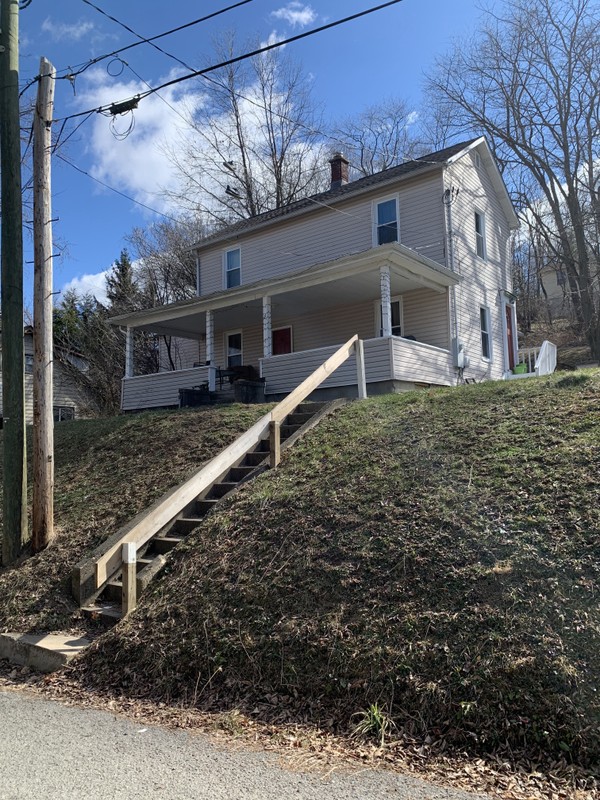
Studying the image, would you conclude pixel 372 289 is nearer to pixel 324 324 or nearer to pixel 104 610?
pixel 324 324

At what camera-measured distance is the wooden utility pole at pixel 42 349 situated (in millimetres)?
7281

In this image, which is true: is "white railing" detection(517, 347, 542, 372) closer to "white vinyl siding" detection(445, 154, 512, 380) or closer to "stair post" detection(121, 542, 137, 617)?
"white vinyl siding" detection(445, 154, 512, 380)

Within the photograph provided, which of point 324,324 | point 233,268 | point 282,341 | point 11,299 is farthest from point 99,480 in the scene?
point 233,268

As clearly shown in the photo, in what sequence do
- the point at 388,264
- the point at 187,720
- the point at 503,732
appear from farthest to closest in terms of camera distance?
the point at 388,264, the point at 187,720, the point at 503,732

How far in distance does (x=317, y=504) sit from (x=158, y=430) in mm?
5575

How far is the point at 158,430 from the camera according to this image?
1091cm

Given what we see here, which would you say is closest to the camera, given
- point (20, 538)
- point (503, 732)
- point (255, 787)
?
point (255, 787)

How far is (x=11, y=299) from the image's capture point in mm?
7438

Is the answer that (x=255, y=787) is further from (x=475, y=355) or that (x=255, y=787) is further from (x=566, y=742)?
(x=475, y=355)

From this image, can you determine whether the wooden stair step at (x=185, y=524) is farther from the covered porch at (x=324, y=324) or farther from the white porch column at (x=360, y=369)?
the covered porch at (x=324, y=324)

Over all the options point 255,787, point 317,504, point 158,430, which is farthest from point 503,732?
point 158,430

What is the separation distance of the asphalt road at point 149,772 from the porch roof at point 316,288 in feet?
34.8

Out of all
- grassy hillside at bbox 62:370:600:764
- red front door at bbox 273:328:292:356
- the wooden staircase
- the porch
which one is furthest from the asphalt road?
red front door at bbox 273:328:292:356

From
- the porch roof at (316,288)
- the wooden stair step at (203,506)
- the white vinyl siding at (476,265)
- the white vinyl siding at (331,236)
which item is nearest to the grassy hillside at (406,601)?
the wooden stair step at (203,506)
